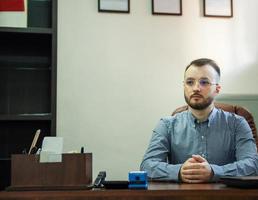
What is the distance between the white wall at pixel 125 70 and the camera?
2598 millimetres

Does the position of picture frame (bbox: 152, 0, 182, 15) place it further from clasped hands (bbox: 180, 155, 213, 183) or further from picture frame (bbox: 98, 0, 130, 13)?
clasped hands (bbox: 180, 155, 213, 183)

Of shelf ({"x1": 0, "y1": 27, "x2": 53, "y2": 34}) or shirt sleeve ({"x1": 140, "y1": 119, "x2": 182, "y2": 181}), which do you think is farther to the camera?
shelf ({"x1": 0, "y1": 27, "x2": 53, "y2": 34})

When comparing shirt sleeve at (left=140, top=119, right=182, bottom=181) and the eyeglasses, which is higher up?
the eyeglasses

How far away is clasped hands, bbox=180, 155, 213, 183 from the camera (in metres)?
1.55

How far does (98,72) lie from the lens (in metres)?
2.64

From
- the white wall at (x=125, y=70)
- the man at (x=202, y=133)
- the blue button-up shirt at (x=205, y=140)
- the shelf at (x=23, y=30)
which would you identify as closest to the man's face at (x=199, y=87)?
the man at (x=202, y=133)

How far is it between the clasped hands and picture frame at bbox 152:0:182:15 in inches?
55.5

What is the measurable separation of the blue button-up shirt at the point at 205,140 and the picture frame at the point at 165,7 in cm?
94

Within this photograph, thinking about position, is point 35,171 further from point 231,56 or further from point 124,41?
point 231,56

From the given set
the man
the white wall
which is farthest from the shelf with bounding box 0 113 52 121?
the man

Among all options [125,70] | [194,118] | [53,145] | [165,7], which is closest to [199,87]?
[194,118]

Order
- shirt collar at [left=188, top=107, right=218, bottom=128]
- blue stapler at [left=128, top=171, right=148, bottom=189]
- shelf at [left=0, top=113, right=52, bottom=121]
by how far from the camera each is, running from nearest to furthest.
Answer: blue stapler at [left=128, top=171, right=148, bottom=189], shirt collar at [left=188, top=107, right=218, bottom=128], shelf at [left=0, top=113, right=52, bottom=121]

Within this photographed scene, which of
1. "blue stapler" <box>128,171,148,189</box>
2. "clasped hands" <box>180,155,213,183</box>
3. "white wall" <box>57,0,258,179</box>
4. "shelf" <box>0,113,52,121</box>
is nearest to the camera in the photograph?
"blue stapler" <box>128,171,148,189</box>

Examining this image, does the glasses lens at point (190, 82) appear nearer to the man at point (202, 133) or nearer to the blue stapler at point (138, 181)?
the man at point (202, 133)
